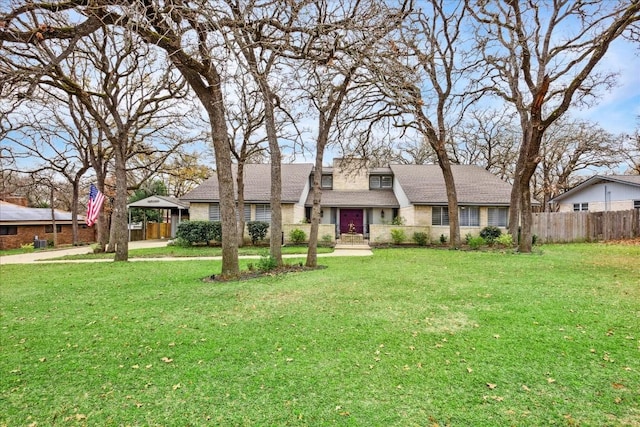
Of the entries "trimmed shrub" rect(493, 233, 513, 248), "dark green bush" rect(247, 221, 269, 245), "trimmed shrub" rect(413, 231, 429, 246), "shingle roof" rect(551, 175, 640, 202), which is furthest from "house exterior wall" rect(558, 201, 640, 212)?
"dark green bush" rect(247, 221, 269, 245)

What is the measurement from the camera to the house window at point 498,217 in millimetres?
21094

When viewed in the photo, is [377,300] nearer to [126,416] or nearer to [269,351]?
[269,351]

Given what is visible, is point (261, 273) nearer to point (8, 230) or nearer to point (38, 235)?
point (8, 230)

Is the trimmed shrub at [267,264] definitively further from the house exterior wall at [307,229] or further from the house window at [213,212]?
the house window at [213,212]

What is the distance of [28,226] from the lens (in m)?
24.6

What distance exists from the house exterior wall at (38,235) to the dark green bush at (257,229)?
1716 centimetres

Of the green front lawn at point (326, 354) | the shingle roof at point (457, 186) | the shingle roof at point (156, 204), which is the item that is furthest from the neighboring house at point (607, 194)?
the shingle roof at point (156, 204)

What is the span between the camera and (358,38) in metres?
6.25

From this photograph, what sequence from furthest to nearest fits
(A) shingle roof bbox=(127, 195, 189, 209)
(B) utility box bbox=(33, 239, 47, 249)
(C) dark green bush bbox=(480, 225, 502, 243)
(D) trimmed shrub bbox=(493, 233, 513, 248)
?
(B) utility box bbox=(33, 239, 47, 249) → (A) shingle roof bbox=(127, 195, 189, 209) → (C) dark green bush bbox=(480, 225, 502, 243) → (D) trimmed shrub bbox=(493, 233, 513, 248)

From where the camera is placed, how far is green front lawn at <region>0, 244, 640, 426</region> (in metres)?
3.02

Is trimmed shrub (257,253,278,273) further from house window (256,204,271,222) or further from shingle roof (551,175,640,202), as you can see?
shingle roof (551,175,640,202)

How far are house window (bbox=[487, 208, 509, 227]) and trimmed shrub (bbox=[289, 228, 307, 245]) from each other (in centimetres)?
1129

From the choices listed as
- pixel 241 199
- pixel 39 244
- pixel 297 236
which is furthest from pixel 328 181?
pixel 39 244

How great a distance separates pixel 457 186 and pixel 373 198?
5.52m
